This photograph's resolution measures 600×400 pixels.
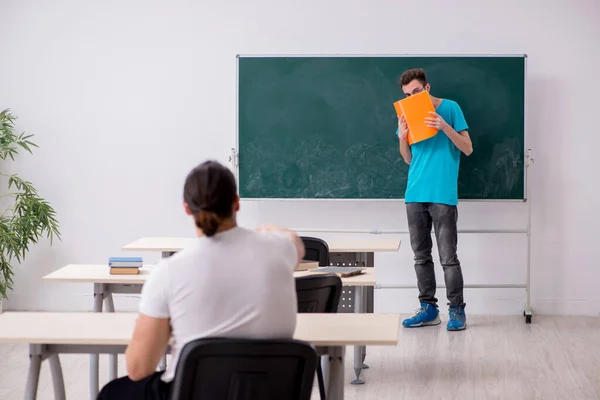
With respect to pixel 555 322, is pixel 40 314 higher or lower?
higher

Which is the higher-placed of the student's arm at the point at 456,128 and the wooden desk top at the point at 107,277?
the student's arm at the point at 456,128

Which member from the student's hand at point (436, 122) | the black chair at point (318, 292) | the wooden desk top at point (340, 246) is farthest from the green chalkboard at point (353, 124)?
the black chair at point (318, 292)

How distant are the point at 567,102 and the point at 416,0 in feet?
4.39

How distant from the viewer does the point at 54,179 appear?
687 cm

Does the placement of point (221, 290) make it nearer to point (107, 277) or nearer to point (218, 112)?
point (107, 277)

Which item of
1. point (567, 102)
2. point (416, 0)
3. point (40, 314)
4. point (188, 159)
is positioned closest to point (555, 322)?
point (567, 102)

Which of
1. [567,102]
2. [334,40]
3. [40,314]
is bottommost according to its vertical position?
[40,314]

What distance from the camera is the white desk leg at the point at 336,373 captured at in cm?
278

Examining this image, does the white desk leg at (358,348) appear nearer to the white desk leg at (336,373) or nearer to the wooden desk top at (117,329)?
the wooden desk top at (117,329)

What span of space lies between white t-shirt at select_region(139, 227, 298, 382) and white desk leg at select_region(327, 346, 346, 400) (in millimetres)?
434

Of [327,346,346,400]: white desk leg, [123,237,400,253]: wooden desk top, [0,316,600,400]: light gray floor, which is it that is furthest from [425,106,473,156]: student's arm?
[327,346,346,400]: white desk leg

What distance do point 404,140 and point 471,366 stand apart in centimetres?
162

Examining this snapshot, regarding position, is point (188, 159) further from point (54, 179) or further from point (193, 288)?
point (193, 288)

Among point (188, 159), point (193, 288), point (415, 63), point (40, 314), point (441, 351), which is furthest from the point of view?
point (188, 159)
